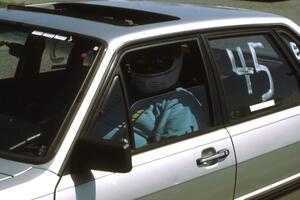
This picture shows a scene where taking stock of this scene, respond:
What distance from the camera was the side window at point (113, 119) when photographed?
9.60 feet

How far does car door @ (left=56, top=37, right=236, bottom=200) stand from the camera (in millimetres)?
2836

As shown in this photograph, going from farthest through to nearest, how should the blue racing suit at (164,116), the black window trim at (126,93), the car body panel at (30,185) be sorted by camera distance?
1. the blue racing suit at (164,116)
2. the black window trim at (126,93)
3. the car body panel at (30,185)

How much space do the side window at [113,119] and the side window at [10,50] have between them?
2.00 ft

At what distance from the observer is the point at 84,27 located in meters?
3.11

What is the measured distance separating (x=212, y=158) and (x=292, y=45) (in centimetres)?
115

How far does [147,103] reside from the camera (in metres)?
3.29

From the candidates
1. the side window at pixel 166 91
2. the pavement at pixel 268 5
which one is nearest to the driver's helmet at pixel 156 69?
the side window at pixel 166 91

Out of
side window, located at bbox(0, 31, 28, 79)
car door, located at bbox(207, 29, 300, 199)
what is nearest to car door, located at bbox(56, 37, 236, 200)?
car door, located at bbox(207, 29, 300, 199)

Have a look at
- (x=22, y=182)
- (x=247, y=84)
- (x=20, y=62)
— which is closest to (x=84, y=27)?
(x=20, y=62)

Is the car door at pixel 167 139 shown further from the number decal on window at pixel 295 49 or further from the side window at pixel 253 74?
the number decal on window at pixel 295 49

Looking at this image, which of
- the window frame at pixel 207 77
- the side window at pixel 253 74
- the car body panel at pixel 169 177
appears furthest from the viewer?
the side window at pixel 253 74

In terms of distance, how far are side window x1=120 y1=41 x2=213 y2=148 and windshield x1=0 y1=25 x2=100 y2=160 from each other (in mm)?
246

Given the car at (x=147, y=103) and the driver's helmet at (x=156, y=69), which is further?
the driver's helmet at (x=156, y=69)

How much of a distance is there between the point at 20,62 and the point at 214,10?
1199 mm
